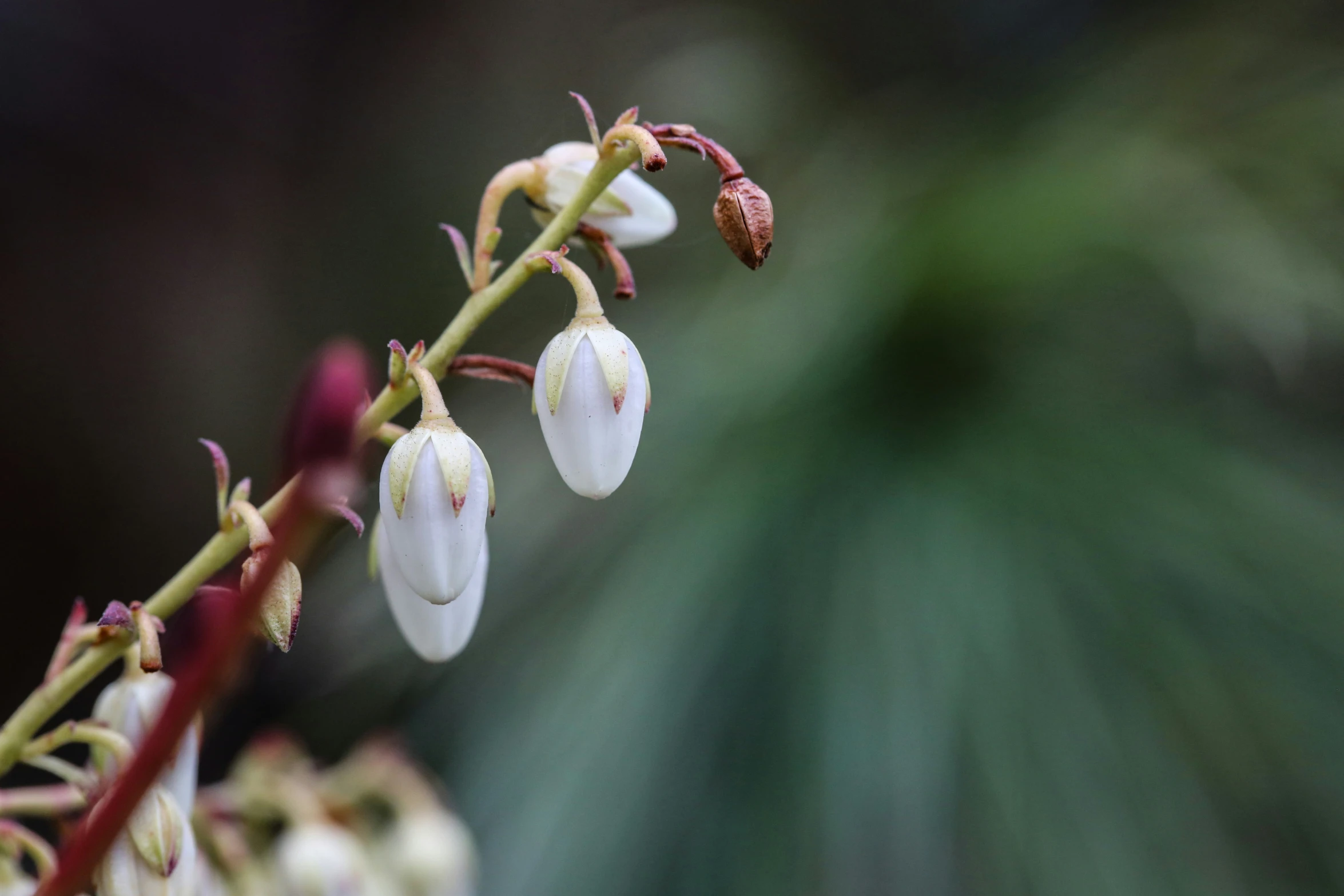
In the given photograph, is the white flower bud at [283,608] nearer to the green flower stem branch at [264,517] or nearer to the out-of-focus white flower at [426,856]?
the green flower stem branch at [264,517]

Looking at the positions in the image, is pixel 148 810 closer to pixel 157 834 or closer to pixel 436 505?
pixel 157 834

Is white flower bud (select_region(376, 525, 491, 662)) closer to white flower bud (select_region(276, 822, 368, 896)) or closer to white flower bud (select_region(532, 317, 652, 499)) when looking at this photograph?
white flower bud (select_region(532, 317, 652, 499))

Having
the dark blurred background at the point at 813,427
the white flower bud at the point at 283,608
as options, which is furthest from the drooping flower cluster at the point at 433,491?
the dark blurred background at the point at 813,427

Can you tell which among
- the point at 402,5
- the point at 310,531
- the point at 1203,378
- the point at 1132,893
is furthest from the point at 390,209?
the point at 310,531

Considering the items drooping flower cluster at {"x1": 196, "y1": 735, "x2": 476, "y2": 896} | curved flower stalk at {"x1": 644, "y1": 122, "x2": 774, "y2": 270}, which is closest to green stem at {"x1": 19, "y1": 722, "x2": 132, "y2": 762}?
drooping flower cluster at {"x1": 196, "y1": 735, "x2": 476, "y2": 896}

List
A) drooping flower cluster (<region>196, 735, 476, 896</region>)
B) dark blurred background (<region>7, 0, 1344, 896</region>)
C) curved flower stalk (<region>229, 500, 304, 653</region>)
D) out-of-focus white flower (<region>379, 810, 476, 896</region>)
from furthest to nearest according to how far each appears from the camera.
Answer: dark blurred background (<region>7, 0, 1344, 896</region>) < out-of-focus white flower (<region>379, 810, 476, 896</region>) < drooping flower cluster (<region>196, 735, 476, 896</region>) < curved flower stalk (<region>229, 500, 304, 653</region>)

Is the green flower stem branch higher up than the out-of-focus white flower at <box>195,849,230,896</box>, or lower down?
higher up

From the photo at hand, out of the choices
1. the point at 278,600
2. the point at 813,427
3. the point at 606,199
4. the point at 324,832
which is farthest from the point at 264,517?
the point at 813,427
